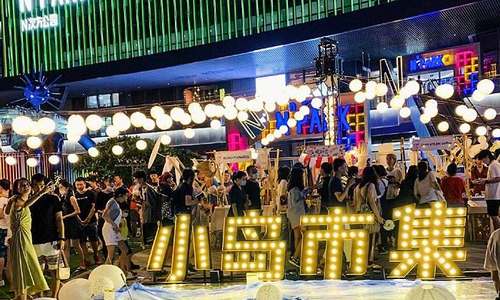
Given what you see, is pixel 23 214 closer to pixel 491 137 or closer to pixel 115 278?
pixel 115 278

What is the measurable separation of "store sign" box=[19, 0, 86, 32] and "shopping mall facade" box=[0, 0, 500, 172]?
0.07 metres

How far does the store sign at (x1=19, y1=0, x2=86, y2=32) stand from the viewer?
45625mm

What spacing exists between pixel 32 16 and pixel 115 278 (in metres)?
42.8

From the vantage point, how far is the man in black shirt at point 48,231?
28.3 feet

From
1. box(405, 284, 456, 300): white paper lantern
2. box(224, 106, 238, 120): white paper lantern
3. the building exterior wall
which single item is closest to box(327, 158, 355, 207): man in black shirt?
box(405, 284, 456, 300): white paper lantern

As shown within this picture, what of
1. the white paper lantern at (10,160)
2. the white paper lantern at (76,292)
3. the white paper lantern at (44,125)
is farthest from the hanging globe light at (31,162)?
the white paper lantern at (76,292)

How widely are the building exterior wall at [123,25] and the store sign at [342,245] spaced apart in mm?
24643

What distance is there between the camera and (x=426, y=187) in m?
10.6

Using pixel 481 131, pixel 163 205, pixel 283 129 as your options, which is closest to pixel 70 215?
pixel 163 205

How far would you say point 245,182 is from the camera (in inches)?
445

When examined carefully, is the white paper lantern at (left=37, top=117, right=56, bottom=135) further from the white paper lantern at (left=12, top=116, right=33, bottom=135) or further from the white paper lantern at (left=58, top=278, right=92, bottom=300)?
the white paper lantern at (left=58, top=278, right=92, bottom=300)

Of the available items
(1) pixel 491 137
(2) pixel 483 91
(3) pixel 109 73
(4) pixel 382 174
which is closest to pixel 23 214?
(4) pixel 382 174

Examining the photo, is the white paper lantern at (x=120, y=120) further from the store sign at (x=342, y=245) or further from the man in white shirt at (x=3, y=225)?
the store sign at (x=342, y=245)

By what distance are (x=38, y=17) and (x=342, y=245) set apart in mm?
41476
